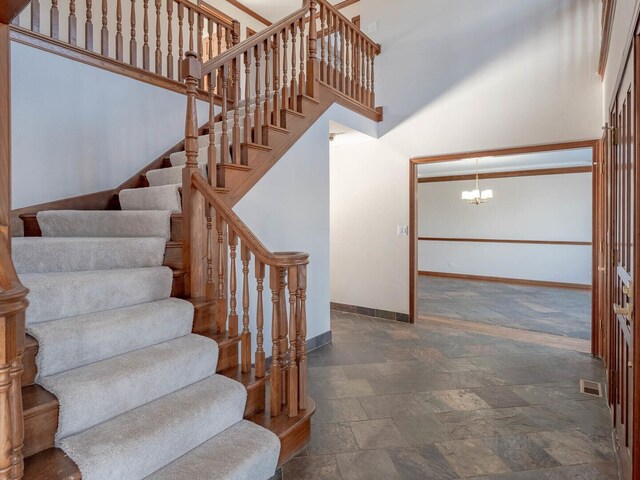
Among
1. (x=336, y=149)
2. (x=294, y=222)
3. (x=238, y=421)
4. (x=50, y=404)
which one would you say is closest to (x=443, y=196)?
(x=336, y=149)

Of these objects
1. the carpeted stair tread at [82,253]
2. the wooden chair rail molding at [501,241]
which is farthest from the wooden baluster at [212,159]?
the wooden chair rail molding at [501,241]

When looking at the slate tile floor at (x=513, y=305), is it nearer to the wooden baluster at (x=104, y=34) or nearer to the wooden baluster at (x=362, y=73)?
the wooden baluster at (x=362, y=73)

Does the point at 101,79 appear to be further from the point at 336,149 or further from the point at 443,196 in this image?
the point at 443,196

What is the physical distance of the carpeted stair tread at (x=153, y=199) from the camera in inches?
101

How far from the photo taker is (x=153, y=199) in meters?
2.70

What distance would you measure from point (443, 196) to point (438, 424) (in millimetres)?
7362

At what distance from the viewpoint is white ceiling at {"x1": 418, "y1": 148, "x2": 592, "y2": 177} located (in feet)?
20.9

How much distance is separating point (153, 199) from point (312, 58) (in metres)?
1.97

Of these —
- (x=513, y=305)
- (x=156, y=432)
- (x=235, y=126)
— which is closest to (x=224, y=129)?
(x=235, y=126)

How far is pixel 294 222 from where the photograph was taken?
131 inches

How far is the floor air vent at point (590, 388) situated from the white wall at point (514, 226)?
5.18 meters

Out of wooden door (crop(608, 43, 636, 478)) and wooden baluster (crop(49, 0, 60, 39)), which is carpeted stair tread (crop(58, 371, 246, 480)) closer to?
wooden door (crop(608, 43, 636, 478))

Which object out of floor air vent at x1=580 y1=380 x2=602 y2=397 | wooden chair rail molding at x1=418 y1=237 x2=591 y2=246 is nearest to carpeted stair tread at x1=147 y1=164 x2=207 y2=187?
floor air vent at x1=580 y1=380 x2=602 y2=397

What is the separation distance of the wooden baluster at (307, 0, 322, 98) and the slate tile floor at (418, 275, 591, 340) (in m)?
3.37
